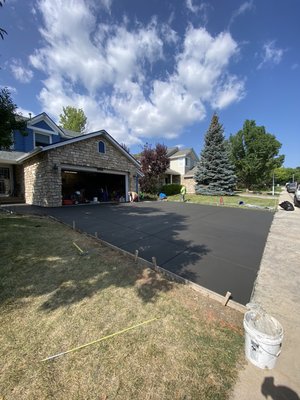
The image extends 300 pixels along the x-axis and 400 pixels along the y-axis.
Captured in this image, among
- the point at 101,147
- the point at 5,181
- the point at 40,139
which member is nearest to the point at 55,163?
the point at 101,147

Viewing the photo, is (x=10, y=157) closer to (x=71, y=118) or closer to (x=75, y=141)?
(x=75, y=141)

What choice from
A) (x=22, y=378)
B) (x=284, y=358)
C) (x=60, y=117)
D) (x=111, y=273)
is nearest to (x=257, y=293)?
(x=284, y=358)

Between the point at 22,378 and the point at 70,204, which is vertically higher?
the point at 70,204

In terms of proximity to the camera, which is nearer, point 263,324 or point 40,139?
point 263,324

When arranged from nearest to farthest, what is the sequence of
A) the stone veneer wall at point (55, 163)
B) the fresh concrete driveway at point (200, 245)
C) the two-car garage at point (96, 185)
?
the fresh concrete driveway at point (200, 245)
the stone veneer wall at point (55, 163)
the two-car garage at point (96, 185)

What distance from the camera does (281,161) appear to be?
105 ft

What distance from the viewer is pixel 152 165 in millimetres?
22031

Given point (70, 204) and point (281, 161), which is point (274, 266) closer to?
point (70, 204)

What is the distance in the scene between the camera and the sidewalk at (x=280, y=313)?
6.15 feet

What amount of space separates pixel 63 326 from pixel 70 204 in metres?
11.0

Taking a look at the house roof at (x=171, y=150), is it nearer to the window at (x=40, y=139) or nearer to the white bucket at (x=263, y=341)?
the window at (x=40, y=139)

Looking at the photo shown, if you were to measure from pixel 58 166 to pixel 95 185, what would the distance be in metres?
7.45

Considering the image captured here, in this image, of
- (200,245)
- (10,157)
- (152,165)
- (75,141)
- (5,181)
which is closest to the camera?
(200,245)

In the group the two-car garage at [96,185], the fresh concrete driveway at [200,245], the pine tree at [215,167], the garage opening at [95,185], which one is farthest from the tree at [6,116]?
the pine tree at [215,167]
